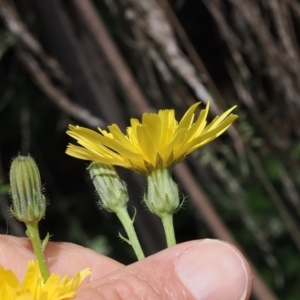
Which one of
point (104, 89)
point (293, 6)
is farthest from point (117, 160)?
point (293, 6)

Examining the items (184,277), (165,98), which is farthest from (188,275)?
(165,98)

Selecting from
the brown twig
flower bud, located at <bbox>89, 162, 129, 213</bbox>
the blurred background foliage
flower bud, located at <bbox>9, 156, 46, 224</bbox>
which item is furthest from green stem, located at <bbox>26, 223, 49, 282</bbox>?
the brown twig

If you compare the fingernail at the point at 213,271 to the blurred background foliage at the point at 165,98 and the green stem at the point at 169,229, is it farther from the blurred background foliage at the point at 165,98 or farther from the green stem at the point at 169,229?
the blurred background foliage at the point at 165,98

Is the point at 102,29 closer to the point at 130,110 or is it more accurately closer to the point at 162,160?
the point at 130,110

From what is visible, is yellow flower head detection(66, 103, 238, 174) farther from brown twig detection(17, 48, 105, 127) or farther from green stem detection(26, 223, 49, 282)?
brown twig detection(17, 48, 105, 127)

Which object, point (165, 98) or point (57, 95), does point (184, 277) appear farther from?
point (165, 98)

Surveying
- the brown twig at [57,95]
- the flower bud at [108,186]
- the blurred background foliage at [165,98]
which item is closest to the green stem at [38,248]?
the flower bud at [108,186]
